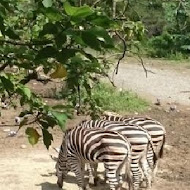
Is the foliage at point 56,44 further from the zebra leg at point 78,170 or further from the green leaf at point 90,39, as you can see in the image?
the zebra leg at point 78,170

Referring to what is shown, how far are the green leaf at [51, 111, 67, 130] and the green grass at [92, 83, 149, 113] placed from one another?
859cm

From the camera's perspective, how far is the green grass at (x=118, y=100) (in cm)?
1088

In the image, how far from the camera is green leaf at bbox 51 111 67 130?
1.66m

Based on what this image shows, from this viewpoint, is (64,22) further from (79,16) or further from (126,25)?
(126,25)

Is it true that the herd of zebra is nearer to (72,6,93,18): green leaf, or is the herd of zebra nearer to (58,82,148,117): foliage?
(58,82,148,117): foliage

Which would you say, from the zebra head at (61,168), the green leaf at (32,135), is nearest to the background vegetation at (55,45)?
the green leaf at (32,135)

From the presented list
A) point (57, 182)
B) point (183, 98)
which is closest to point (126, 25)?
point (57, 182)

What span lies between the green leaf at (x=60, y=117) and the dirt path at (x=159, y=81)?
396 inches

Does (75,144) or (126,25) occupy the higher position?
(126,25)

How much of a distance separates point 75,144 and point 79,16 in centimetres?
577

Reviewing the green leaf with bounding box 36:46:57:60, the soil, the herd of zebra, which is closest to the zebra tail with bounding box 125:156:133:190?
the herd of zebra

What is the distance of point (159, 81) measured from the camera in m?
14.6

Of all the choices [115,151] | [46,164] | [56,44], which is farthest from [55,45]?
[46,164]

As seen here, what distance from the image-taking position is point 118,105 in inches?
436
